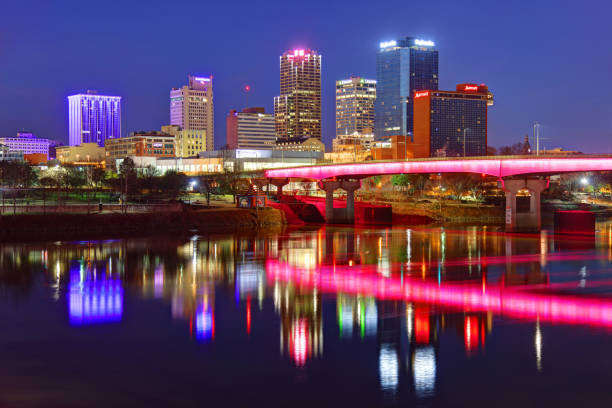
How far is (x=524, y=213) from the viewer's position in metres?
84.1

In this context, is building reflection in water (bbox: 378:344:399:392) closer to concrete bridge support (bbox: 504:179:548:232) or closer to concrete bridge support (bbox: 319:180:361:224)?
concrete bridge support (bbox: 504:179:548:232)

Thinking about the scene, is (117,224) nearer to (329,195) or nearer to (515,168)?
(329,195)

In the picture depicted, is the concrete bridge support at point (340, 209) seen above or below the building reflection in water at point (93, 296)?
above

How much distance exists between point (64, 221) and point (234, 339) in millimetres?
48463

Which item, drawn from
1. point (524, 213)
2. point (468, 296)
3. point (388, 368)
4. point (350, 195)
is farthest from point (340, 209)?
point (388, 368)

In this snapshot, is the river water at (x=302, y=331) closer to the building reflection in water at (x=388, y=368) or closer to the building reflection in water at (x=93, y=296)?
the building reflection in water at (x=388, y=368)

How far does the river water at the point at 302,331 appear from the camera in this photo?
67.7 feet

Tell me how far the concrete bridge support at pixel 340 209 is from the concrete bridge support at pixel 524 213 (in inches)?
1001

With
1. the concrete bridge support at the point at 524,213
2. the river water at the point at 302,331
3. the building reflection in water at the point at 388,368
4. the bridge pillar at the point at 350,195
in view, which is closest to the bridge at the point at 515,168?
the concrete bridge support at the point at 524,213

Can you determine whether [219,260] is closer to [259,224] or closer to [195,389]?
[195,389]

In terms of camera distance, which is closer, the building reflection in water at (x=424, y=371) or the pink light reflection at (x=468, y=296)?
the building reflection in water at (x=424, y=371)

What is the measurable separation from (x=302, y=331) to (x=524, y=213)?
62.5 metres

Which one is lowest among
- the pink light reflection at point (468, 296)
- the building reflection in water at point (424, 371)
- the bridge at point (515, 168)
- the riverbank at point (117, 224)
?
the building reflection in water at point (424, 371)

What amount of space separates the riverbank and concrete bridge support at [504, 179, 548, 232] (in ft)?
101
